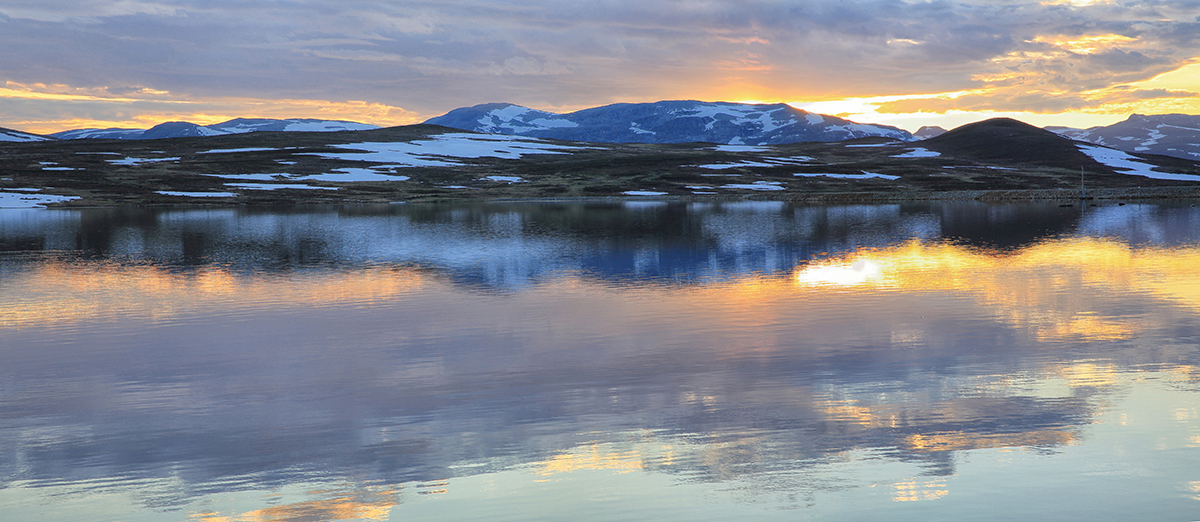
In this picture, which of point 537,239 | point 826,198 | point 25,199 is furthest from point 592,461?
point 25,199

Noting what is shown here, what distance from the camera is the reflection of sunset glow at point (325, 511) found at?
9.90m

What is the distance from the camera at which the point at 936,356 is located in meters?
18.2

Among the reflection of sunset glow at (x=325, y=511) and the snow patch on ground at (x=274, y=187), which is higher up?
the snow patch on ground at (x=274, y=187)

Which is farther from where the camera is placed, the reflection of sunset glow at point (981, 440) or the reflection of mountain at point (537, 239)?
the reflection of mountain at point (537, 239)

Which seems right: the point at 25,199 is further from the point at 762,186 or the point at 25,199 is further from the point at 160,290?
the point at 762,186

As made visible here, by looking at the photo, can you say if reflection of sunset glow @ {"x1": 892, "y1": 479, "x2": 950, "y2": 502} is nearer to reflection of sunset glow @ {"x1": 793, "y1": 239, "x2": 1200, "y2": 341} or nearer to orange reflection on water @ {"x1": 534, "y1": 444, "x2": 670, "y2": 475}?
orange reflection on water @ {"x1": 534, "y1": 444, "x2": 670, "y2": 475}

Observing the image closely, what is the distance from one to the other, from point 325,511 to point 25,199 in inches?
5208

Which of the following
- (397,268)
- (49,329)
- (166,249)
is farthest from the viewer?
(166,249)

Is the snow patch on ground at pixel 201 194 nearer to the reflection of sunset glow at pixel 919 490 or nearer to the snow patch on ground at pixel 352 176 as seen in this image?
the snow patch on ground at pixel 352 176

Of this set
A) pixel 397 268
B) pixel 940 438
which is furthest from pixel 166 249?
pixel 940 438

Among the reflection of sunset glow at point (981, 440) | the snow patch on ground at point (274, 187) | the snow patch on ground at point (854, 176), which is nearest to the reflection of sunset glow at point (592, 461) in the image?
the reflection of sunset glow at point (981, 440)

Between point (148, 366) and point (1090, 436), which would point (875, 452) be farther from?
point (148, 366)

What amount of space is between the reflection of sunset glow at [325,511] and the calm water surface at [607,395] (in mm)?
45

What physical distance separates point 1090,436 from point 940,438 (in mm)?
2055
